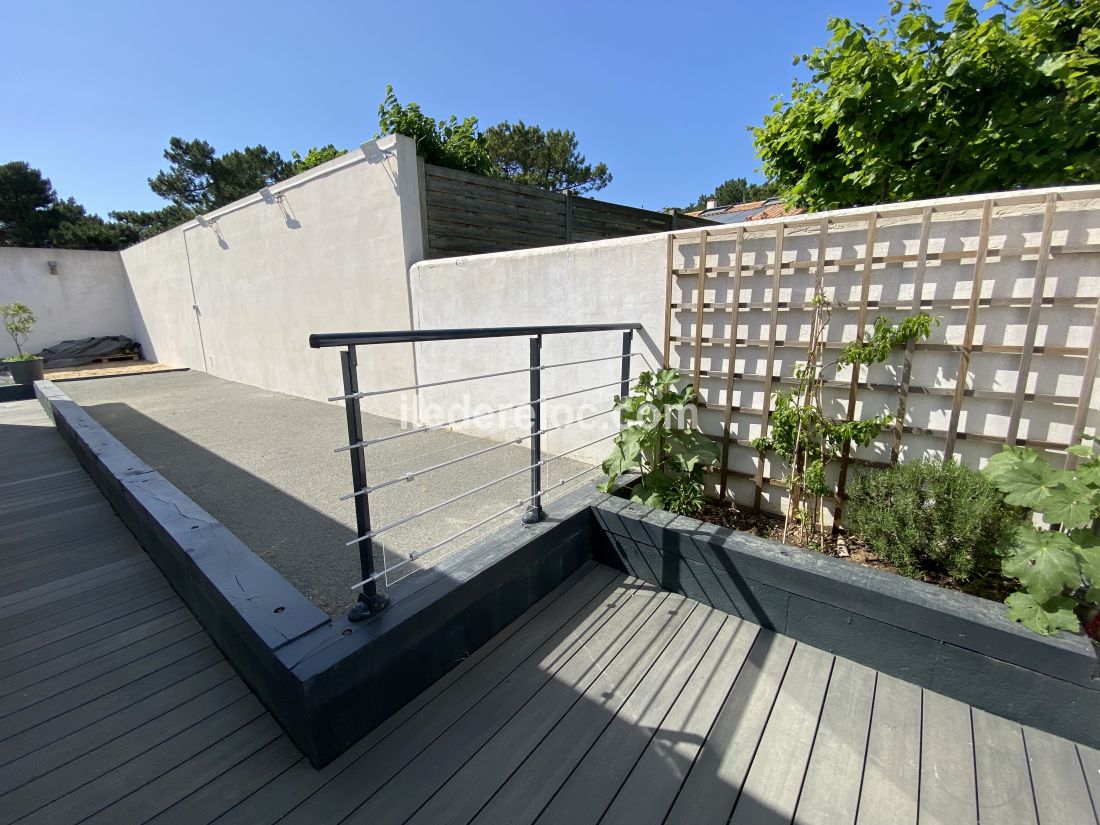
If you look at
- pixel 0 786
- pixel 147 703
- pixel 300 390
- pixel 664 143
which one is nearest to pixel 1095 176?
pixel 147 703

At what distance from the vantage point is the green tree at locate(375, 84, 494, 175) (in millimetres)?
4598

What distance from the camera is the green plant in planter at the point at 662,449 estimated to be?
2365mm

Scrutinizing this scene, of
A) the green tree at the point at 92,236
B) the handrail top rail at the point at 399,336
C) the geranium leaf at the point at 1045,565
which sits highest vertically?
the green tree at the point at 92,236

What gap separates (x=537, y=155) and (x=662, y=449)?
17410mm

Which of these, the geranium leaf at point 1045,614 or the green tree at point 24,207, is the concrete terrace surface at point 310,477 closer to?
the geranium leaf at point 1045,614

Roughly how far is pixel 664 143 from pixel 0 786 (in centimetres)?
1419

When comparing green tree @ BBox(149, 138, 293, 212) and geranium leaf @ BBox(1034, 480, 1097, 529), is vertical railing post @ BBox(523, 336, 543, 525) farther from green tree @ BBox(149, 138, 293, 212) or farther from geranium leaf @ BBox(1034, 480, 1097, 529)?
green tree @ BBox(149, 138, 293, 212)

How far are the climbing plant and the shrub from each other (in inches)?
8.8

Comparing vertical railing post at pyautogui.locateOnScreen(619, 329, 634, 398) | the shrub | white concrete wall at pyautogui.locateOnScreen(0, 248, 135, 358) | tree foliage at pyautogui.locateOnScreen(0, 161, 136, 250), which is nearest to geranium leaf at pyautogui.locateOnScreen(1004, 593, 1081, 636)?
the shrub

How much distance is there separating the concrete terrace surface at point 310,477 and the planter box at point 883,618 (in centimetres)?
75

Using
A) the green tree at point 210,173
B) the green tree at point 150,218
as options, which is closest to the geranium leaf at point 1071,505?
the green tree at point 210,173

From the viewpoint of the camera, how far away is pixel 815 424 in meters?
2.16

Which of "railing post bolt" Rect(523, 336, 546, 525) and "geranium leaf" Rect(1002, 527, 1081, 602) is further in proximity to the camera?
"railing post bolt" Rect(523, 336, 546, 525)

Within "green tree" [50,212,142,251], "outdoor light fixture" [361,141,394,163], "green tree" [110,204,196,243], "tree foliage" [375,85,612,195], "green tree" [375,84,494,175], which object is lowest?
"outdoor light fixture" [361,141,394,163]
